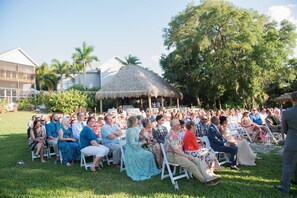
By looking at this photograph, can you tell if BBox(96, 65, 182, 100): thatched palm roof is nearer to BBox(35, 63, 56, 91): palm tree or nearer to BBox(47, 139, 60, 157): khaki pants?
BBox(47, 139, 60, 157): khaki pants

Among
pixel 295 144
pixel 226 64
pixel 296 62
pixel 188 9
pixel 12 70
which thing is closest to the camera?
pixel 295 144

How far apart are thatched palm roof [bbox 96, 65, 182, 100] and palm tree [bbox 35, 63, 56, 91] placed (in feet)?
68.6

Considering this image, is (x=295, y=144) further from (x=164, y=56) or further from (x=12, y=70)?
(x=12, y=70)

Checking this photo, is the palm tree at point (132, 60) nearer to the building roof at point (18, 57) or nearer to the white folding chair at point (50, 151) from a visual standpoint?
the building roof at point (18, 57)

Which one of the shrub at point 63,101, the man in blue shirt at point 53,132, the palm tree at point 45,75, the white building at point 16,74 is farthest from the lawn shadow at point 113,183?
the palm tree at point 45,75

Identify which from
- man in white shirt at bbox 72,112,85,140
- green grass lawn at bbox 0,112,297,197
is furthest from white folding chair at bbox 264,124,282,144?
man in white shirt at bbox 72,112,85,140

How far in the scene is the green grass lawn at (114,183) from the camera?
4.78m

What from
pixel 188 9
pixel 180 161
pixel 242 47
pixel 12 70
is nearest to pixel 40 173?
pixel 180 161

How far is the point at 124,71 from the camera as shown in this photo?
27.8m

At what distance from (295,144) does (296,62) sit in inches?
1069

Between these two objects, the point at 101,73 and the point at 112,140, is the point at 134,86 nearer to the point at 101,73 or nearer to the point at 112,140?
the point at 112,140

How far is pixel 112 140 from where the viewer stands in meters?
7.19

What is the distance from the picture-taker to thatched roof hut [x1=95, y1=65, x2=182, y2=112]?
81.3 ft

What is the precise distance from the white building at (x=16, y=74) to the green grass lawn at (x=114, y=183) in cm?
3172
